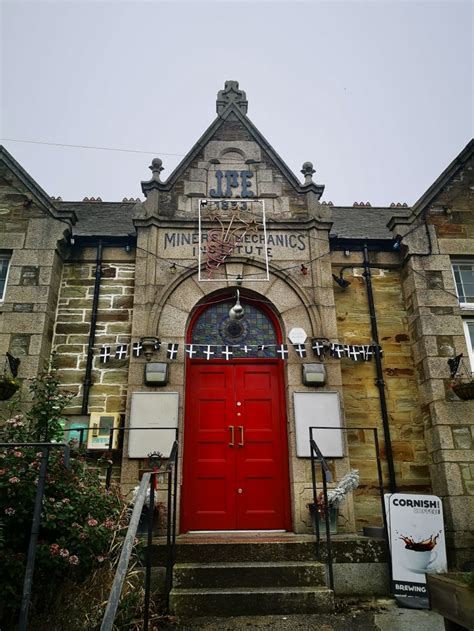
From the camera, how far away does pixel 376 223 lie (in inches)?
380

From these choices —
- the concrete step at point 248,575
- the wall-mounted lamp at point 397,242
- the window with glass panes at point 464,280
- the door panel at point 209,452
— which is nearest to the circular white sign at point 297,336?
the door panel at point 209,452

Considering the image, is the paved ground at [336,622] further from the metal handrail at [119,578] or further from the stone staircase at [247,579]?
the metal handrail at [119,578]

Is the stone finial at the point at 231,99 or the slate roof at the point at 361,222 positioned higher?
the stone finial at the point at 231,99

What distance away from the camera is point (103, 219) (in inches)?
371

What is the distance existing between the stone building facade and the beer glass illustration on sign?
72 cm

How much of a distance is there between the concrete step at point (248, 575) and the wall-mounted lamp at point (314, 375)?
2.44 meters

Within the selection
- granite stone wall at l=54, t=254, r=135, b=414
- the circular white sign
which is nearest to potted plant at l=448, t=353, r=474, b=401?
the circular white sign

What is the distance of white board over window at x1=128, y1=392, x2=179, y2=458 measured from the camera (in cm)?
647

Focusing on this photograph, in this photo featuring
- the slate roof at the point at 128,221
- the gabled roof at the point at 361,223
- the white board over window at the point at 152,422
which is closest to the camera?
the white board over window at the point at 152,422

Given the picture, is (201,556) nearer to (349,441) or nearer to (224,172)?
(349,441)

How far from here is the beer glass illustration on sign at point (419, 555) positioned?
530cm

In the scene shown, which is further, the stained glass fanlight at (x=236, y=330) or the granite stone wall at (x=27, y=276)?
the stained glass fanlight at (x=236, y=330)

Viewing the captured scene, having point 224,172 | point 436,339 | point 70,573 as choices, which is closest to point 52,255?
point 224,172

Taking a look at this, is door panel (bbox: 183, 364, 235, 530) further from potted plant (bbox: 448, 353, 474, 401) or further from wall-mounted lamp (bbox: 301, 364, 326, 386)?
potted plant (bbox: 448, 353, 474, 401)
